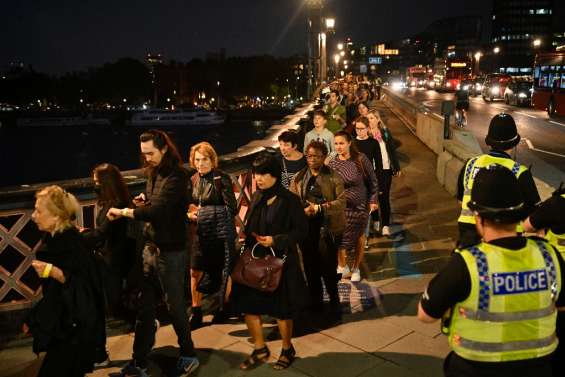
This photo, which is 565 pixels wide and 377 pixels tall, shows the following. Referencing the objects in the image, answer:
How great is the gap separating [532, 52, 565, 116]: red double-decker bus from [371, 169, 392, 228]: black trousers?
22.5 meters

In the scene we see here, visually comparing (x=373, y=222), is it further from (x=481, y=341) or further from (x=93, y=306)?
(x=481, y=341)

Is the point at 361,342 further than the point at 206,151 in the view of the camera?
No

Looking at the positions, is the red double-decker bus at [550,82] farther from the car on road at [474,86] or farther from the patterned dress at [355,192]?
the patterned dress at [355,192]

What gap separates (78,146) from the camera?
157m

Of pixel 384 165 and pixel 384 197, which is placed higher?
pixel 384 165

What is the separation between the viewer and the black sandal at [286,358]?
4680 mm

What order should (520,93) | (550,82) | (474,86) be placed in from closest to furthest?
(550,82), (520,93), (474,86)

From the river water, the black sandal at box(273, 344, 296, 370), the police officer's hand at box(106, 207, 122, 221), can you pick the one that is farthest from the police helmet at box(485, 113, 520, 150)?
the river water

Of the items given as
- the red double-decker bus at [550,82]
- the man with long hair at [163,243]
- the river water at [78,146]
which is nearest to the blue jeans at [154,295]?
the man with long hair at [163,243]

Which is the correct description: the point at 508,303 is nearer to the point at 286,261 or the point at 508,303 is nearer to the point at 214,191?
the point at 286,261

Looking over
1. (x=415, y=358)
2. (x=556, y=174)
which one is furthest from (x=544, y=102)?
(x=415, y=358)

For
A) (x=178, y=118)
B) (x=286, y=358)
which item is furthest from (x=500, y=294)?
(x=178, y=118)

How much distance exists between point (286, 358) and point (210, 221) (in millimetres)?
1515

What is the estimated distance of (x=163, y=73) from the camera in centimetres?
16800
